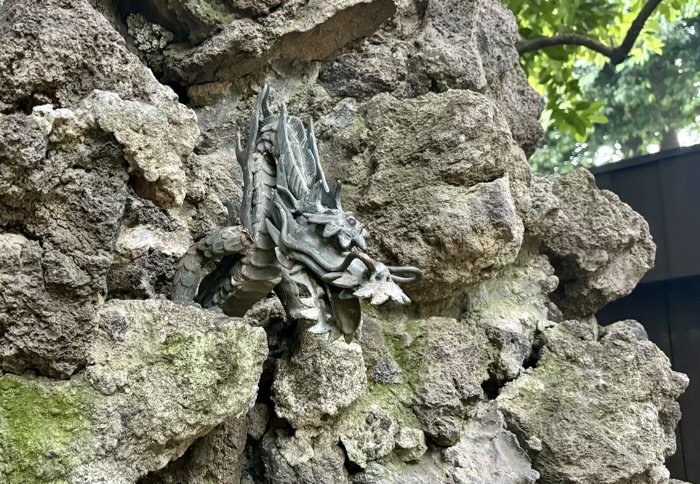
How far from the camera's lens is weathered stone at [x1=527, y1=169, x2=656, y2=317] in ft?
7.06

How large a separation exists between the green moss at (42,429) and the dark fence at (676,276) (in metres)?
2.85

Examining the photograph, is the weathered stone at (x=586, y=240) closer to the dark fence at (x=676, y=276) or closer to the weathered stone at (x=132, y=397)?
the dark fence at (x=676, y=276)

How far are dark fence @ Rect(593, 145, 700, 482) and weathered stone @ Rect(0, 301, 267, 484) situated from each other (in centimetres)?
258

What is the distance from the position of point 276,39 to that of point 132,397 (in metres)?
1.05

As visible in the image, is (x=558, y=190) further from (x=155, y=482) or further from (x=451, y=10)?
(x=155, y=482)

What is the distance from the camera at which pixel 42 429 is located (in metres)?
0.91

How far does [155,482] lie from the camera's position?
121cm

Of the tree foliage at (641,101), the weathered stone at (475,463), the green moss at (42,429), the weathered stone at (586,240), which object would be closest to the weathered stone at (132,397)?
the green moss at (42,429)

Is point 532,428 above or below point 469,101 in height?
below

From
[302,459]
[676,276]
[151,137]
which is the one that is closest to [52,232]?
[151,137]

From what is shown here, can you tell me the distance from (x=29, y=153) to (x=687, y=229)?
118 inches

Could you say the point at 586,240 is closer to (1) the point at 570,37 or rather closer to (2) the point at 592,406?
(2) the point at 592,406

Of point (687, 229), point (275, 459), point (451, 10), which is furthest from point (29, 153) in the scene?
point (687, 229)

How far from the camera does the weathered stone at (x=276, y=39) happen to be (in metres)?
1.67
